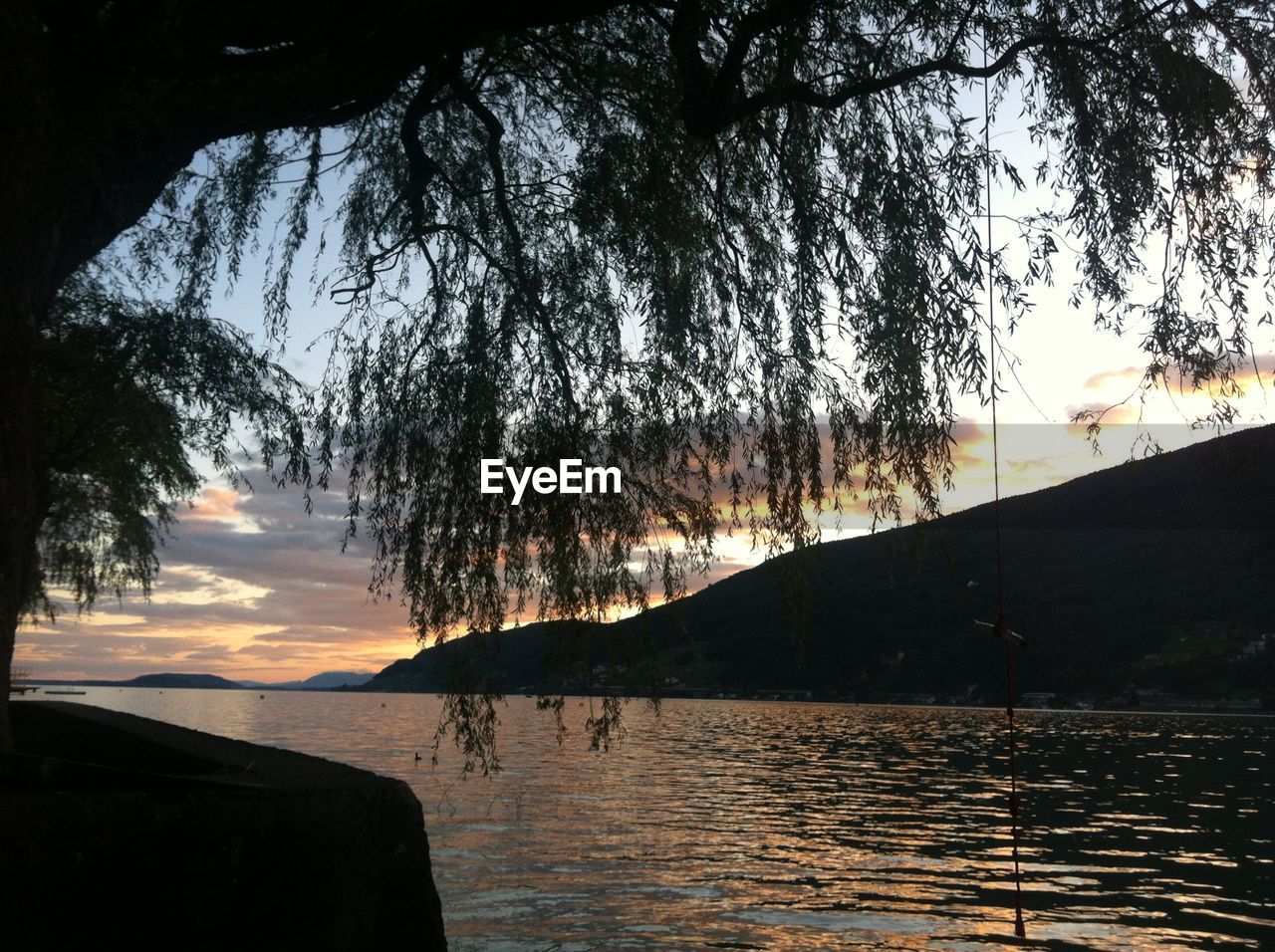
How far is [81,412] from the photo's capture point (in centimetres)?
1571

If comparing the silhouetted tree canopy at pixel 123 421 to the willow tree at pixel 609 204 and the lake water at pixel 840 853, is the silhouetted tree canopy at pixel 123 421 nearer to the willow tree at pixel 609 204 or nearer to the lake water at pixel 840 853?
the willow tree at pixel 609 204

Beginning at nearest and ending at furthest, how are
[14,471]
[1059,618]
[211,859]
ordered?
[14,471] < [211,859] < [1059,618]

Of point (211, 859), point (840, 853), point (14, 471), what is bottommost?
point (840, 853)

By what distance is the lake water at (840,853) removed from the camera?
1260 cm

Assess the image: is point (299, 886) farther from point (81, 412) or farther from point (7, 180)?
point (81, 412)

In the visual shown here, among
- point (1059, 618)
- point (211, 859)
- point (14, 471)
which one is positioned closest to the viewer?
point (14, 471)

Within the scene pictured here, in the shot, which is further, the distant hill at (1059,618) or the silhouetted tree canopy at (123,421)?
the distant hill at (1059,618)

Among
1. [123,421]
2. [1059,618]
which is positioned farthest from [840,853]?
[1059,618]

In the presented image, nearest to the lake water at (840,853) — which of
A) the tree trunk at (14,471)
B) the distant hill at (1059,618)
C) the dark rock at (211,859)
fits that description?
the dark rock at (211,859)

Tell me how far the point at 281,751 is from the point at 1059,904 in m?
10.5

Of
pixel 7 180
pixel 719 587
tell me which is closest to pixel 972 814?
pixel 7 180

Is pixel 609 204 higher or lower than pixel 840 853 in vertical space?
higher

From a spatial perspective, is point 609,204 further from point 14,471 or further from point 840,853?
point 840,853

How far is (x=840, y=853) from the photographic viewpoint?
18859mm
